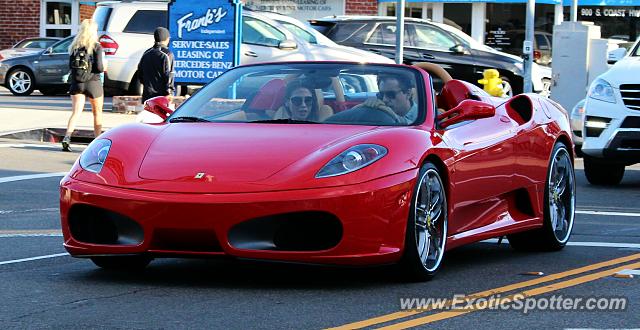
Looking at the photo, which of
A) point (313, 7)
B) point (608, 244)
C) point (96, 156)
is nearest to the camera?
point (96, 156)

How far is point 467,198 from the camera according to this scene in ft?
26.2

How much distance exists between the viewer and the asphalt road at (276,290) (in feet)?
20.0

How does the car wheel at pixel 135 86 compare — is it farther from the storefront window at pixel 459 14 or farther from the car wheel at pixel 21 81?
the storefront window at pixel 459 14

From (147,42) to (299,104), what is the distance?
1758 centimetres

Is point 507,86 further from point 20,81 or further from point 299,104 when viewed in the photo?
point 299,104

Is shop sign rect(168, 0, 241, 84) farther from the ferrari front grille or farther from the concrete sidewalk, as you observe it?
the ferrari front grille

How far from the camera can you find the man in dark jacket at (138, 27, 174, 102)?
18266 mm

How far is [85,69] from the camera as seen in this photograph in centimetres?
1777

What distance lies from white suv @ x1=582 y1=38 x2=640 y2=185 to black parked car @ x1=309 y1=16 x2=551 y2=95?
37.9ft

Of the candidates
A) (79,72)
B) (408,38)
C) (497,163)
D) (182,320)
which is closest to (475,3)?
(408,38)

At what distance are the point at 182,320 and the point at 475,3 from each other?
33.8 meters

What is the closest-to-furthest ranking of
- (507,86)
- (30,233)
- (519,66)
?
(30,233) → (507,86) → (519,66)

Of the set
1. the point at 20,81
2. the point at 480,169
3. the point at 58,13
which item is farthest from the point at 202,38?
the point at 58,13

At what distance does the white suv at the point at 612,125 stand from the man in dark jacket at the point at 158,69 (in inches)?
241
